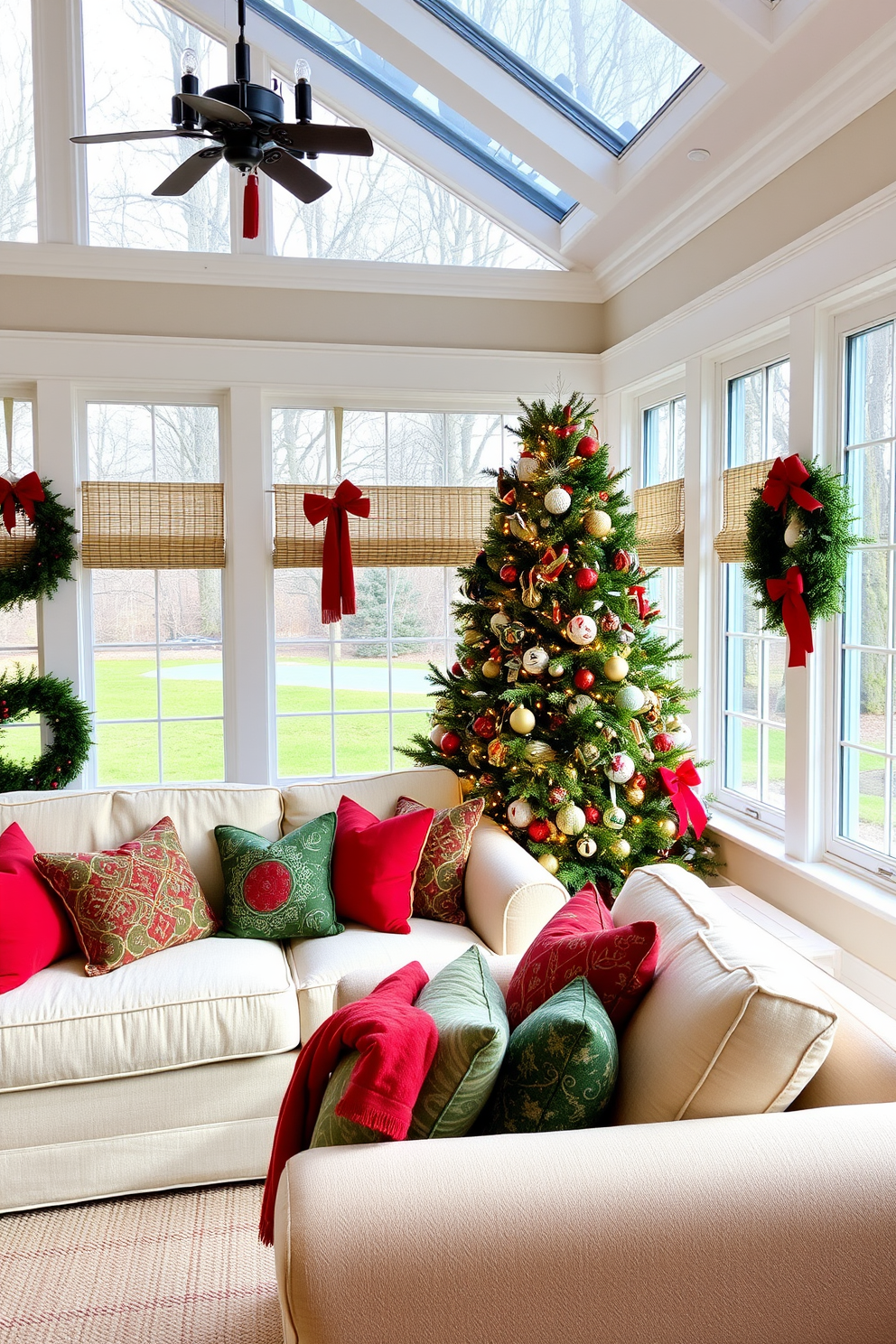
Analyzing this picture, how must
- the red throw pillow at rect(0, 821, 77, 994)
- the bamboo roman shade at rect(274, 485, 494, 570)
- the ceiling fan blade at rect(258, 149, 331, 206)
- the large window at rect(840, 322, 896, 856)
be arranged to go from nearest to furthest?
the red throw pillow at rect(0, 821, 77, 994) → the ceiling fan blade at rect(258, 149, 331, 206) → the large window at rect(840, 322, 896, 856) → the bamboo roman shade at rect(274, 485, 494, 570)

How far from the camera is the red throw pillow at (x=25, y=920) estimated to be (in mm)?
2400

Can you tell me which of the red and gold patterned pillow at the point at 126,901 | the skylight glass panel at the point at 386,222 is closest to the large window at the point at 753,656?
the skylight glass panel at the point at 386,222

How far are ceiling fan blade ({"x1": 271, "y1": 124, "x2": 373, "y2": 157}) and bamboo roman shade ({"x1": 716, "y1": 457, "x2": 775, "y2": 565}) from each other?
1.68 meters

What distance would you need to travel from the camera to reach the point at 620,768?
10.6 feet

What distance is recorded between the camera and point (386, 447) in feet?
15.5

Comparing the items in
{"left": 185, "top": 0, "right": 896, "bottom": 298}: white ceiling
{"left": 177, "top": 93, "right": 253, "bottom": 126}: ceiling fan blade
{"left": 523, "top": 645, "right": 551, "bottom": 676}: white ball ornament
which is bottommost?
{"left": 523, "top": 645, "right": 551, "bottom": 676}: white ball ornament

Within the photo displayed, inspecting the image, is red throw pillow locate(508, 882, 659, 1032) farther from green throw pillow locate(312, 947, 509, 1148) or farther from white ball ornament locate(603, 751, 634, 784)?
white ball ornament locate(603, 751, 634, 784)

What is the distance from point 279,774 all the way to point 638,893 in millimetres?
Answer: 2898

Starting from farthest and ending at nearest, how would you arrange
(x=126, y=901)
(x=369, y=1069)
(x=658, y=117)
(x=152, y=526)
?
(x=152, y=526), (x=658, y=117), (x=126, y=901), (x=369, y=1069)

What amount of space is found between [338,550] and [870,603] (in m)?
2.36

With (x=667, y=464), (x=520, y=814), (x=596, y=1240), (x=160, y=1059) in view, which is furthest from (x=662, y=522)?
(x=596, y=1240)

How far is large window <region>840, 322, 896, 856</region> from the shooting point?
9.46 ft

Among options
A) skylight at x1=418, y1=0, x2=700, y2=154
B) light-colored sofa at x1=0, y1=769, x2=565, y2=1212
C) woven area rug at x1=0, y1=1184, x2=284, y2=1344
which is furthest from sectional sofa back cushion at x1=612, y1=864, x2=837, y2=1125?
skylight at x1=418, y1=0, x2=700, y2=154

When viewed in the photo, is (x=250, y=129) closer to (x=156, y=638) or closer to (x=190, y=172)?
(x=190, y=172)
